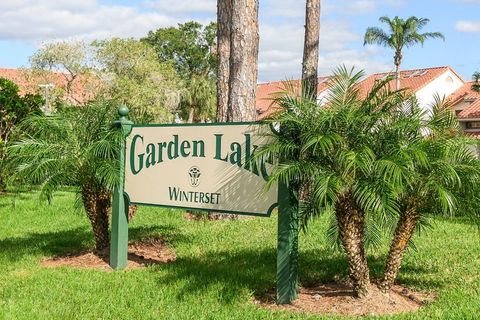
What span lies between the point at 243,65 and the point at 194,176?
4.66m

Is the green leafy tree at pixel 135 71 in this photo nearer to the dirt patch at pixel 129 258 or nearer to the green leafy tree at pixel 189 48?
the green leafy tree at pixel 189 48

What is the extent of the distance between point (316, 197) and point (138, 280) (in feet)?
7.84

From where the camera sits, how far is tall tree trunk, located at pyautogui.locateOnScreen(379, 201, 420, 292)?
5.00m

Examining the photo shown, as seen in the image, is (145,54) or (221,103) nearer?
(221,103)

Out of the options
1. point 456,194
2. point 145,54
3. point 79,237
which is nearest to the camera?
point 456,194

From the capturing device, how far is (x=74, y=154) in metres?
6.83

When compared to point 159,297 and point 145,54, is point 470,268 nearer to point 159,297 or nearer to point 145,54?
point 159,297

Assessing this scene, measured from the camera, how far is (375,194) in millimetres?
4496

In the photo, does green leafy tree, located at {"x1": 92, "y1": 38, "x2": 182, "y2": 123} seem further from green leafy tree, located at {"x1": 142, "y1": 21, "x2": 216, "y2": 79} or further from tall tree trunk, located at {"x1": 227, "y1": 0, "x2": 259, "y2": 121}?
tall tree trunk, located at {"x1": 227, "y1": 0, "x2": 259, "y2": 121}

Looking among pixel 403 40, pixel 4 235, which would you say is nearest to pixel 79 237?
pixel 4 235

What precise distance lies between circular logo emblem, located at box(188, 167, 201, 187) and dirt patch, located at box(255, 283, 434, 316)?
1.35 meters

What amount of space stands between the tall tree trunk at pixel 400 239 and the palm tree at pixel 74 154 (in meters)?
3.23

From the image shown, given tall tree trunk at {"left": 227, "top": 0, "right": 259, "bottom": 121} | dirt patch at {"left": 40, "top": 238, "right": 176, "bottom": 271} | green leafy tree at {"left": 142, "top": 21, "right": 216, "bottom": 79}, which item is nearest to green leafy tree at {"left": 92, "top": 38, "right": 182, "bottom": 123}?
green leafy tree at {"left": 142, "top": 21, "right": 216, "bottom": 79}

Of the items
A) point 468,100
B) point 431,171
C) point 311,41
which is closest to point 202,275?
point 431,171
